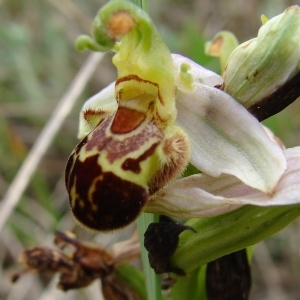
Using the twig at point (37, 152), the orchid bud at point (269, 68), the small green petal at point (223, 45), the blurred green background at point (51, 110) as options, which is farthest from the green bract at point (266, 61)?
the twig at point (37, 152)

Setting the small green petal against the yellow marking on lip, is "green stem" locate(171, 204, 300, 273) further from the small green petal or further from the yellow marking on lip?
the small green petal

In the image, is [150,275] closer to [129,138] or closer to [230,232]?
[230,232]

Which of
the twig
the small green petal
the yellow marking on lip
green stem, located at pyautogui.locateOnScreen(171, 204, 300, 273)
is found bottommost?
the twig

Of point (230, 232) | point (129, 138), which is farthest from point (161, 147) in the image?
point (230, 232)

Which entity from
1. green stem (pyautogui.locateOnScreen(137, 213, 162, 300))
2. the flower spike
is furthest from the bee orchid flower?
green stem (pyautogui.locateOnScreen(137, 213, 162, 300))

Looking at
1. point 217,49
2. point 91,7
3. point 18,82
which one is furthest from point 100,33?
point 91,7

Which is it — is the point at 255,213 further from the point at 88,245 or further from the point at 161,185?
the point at 88,245

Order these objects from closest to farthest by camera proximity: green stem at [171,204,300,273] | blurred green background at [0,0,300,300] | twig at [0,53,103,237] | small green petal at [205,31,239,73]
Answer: green stem at [171,204,300,273]
small green petal at [205,31,239,73]
twig at [0,53,103,237]
blurred green background at [0,0,300,300]

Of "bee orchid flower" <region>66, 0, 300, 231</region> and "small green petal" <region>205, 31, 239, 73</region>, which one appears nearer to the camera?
"bee orchid flower" <region>66, 0, 300, 231</region>
